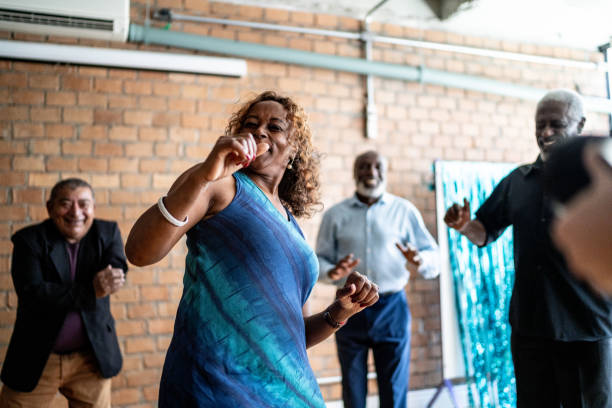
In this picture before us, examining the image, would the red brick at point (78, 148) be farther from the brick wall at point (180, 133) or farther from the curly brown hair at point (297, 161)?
the curly brown hair at point (297, 161)

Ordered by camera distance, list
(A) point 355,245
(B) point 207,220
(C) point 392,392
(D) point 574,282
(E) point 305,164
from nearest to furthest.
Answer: (B) point 207,220 → (E) point 305,164 → (D) point 574,282 → (C) point 392,392 → (A) point 355,245

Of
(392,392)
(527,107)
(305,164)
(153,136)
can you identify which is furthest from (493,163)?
(305,164)

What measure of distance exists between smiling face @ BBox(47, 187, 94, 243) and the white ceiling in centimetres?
198

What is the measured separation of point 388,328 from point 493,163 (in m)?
2.01

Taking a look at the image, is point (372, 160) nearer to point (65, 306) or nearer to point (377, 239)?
point (377, 239)

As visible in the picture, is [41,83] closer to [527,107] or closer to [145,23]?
[145,23]

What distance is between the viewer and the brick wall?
3.36 metres

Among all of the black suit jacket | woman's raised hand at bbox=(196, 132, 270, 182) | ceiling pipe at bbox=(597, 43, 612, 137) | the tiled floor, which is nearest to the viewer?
woman's raised hand at bbox=(196, 132, 270, 182)

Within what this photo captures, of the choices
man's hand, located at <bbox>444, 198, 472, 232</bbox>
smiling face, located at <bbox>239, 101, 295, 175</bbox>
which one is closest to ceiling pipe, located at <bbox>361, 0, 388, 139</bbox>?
man's hand, located at <bbox>444, 198, 472, 232</bbox>

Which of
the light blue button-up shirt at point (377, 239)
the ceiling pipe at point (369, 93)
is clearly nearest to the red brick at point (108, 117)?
the light blue button-up shirt at point (377, 239)

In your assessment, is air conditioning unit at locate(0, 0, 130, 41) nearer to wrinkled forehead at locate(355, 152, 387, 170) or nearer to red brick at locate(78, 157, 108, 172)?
red brick at locate(78, 157, 108, 172)

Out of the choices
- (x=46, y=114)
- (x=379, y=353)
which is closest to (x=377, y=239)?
(x=379, y=353)

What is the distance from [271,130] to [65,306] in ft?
5.24

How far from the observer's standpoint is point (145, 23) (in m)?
3.59
